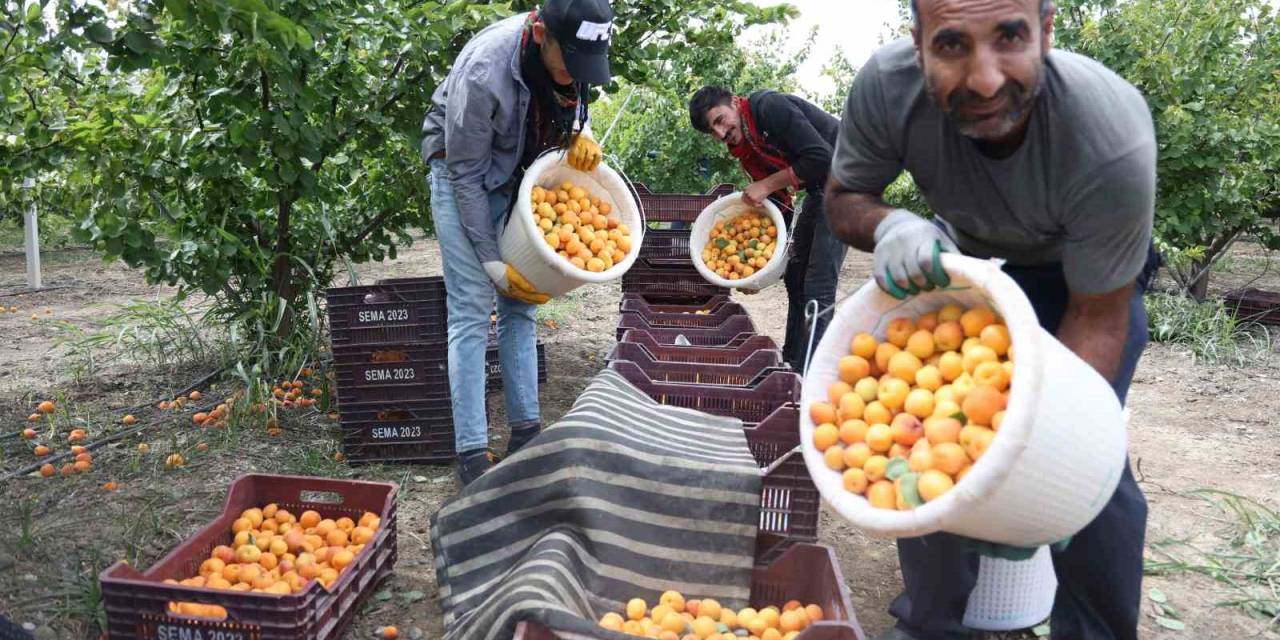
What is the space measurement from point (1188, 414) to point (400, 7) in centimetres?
440

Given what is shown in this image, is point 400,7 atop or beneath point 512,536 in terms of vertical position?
atop

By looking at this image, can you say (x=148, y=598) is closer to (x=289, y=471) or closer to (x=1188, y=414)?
(x=289, y=471)

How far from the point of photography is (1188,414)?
4.83 m

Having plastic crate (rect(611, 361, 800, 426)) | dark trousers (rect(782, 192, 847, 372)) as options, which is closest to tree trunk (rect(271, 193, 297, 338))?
plastic crate (rect(611, 361, 800, 426))

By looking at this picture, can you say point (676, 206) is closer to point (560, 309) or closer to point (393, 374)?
point (560, 309)

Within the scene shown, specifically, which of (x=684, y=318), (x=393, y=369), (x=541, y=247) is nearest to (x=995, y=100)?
(x=541, y=247)

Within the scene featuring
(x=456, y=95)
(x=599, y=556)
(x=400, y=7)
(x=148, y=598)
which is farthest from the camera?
(x=400, y=7)

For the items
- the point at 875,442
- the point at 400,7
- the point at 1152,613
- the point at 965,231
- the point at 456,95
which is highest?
the point at 400,7

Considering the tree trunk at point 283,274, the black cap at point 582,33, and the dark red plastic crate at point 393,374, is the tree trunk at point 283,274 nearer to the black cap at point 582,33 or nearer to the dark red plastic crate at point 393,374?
the dark red plastic crate at point 393,374

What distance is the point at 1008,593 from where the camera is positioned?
2416mm

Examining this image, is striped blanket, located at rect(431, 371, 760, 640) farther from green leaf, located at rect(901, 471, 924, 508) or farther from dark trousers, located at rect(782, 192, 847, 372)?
dark trousers, located at rect(782, 192, 847, 372)

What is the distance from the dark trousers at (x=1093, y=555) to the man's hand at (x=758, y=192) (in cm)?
262

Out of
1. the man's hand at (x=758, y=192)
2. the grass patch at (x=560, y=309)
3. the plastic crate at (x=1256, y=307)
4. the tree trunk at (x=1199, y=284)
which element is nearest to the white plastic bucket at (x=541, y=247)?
the man's hand at (x=758, y=192)

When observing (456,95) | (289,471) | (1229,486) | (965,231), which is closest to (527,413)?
(289,471)
